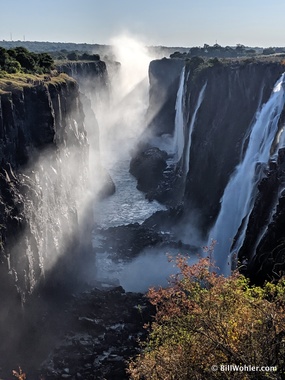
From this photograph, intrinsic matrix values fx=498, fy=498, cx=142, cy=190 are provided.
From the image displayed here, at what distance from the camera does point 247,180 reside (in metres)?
42.2

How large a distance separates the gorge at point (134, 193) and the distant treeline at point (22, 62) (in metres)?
2.74

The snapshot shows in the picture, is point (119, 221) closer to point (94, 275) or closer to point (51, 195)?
point (94, 275)

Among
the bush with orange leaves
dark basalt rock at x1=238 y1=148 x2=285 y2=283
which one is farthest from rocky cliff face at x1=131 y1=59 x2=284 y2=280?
the bush with orange leaves

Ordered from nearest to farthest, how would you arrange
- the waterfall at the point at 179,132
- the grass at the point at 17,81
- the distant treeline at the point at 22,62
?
the grass at the point at 17,81 → the distant treeline at the point at 22,62 → the waterfall at the point at 179,132

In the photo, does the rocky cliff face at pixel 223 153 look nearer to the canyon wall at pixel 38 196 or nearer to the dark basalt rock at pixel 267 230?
the dark basalt rock at pixel 267 230

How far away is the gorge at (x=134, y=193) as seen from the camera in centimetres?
3331

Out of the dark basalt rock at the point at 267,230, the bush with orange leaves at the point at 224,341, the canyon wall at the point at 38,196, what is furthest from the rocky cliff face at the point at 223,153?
the bush with orange leaves at the point at 224,341

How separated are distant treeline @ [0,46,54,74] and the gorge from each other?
8.99 feet

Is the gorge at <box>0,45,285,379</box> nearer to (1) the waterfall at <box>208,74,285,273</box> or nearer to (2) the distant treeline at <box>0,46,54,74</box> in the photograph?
(1) the waterfall at <box>208,74,285,273</box>

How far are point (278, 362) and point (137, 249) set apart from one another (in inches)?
1511

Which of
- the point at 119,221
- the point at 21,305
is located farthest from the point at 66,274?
the point at 119,221

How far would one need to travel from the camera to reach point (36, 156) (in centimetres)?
3825

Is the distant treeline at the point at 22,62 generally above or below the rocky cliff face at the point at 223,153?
above

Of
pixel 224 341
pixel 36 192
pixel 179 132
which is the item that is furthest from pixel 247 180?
pixel 179 132
